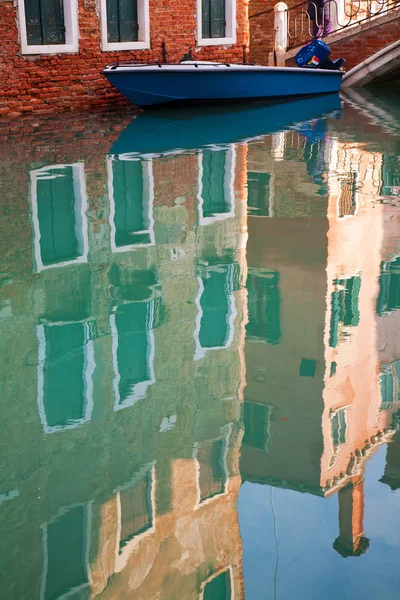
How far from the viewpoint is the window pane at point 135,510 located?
127 inches

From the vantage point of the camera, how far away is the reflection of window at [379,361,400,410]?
4.17m

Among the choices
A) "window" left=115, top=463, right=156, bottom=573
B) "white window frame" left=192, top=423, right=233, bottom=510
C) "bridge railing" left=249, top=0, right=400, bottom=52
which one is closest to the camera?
A: "window" left=115, top=463, right=156, bottom=573

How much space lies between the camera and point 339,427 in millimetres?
3945

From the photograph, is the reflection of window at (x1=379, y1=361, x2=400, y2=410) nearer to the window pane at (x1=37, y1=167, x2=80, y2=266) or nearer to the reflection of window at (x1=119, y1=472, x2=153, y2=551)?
the reflection of window at (x1=119, y1=472, x2=153, y2=551)

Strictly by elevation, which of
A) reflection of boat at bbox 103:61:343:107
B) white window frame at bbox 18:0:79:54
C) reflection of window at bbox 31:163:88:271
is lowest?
reflection of window at bbox 31:163:88:271

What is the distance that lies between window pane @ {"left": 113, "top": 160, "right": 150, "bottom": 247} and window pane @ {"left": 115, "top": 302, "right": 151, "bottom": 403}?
5.06 ft

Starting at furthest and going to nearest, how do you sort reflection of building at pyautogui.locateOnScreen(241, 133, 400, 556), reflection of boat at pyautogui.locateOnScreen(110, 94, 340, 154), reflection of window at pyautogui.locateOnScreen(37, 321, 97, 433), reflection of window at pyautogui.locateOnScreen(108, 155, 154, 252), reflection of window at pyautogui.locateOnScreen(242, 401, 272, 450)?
reflection of boat at pyautogui.locateOnScreen(110, 94, 340, 154), reflection of window at pyautogui.locateOnScreen(108, 155, 154, 252), reflection of window at pyautogui.locateOnScreen(37, 321, 97, 433), reflection of window at pyautogui.locateOnScreen(242, 401, 272, 450), reflection of building at pyautogui.locateOnScreen(241, 133, 400, 556)

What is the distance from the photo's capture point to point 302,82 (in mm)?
16172

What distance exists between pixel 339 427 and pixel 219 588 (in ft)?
4.02

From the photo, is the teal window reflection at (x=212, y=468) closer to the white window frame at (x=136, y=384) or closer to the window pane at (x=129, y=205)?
the white window frame at (x=136, y=384)

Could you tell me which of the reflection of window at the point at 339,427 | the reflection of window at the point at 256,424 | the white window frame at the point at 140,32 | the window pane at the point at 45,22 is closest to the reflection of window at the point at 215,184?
the reflection of window at the point at 256,424

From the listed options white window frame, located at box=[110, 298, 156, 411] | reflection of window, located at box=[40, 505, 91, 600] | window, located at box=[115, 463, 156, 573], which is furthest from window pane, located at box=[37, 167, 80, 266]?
reflection of window, located at box=[40, 505, 91, 600]

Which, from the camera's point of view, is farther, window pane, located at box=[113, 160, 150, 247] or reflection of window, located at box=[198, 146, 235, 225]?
reflection of window, located at box=[198, 146, 235, 225]

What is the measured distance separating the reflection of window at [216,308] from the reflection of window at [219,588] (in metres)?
1.82
